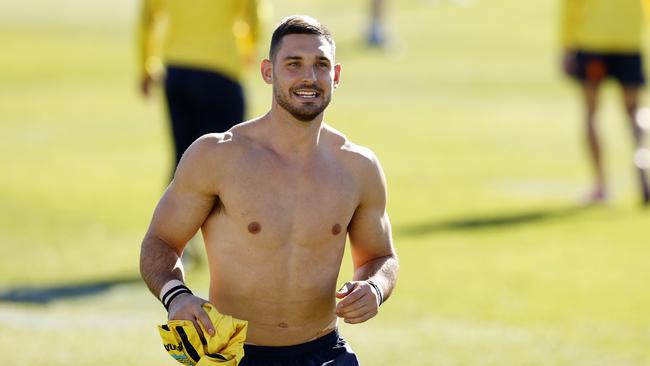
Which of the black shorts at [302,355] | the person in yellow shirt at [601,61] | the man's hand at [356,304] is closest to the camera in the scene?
the man's hand at [356,304]

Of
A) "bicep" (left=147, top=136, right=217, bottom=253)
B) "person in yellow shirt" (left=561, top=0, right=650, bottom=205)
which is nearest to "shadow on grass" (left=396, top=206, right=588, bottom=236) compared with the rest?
"person in yellow shirt" (left=561, top=0, right=650, bottom=205)

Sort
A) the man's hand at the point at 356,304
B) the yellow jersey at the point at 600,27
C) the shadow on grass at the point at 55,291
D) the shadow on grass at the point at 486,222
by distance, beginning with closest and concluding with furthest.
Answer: the man's hand at the point at 356,304, the shadow on grass at the point at 55,291, the shadow on grass at the point at 486,222, the yellow jersey at the point at 600,27

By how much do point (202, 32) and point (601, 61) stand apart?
4.99 m

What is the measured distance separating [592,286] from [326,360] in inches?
226

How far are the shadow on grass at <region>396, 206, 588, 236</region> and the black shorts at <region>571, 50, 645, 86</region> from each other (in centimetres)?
129

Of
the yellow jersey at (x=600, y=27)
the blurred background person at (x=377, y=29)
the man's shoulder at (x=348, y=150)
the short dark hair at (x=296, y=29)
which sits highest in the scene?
the short dark hair at (x=296, y=29)

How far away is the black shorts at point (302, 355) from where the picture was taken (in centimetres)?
600

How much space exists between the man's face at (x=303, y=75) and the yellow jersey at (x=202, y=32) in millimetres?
5964

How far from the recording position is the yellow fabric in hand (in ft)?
18.0

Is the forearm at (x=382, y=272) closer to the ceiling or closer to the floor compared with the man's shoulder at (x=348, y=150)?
closer to the floor

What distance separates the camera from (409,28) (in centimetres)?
3241

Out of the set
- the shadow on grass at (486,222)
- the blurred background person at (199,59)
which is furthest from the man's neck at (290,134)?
the shadow on grass at (486,222)

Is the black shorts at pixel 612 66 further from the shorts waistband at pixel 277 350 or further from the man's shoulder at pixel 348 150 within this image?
the shorts waistband at pixel 277 350

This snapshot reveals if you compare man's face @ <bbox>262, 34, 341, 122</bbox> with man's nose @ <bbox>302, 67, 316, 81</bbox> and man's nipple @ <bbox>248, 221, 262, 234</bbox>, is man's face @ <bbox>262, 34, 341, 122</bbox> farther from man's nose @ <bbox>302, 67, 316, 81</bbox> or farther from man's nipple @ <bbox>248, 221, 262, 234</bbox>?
man's nipple @ <bbox>248, 221, 262, 234</bbox>
